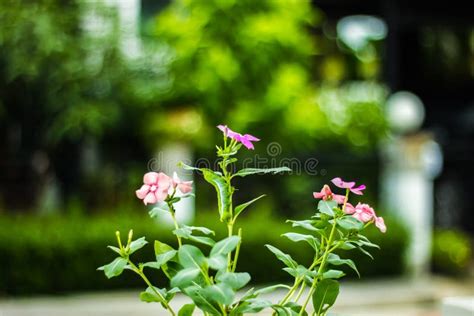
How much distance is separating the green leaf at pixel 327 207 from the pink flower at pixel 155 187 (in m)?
0.38

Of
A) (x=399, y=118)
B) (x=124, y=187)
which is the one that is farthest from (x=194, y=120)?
(x=399, y=118)

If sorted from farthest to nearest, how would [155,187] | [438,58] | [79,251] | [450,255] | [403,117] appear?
1. [438,58]
2. [403,117]
3. [450,255]
4. [79,251]
5. [155,187]

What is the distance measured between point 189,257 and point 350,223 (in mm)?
419

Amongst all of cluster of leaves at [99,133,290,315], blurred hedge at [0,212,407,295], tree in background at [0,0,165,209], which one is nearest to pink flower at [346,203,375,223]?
cluster of leaves at [99,133,290,315]

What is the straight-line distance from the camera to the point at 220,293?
1.62m

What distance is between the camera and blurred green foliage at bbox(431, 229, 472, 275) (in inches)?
363

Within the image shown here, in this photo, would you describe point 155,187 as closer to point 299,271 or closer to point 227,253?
point 227,253

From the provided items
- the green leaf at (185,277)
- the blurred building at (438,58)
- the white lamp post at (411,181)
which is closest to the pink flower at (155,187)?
the green leaf at (185,277)

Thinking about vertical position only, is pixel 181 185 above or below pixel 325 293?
above

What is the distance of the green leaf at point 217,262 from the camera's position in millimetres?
1641

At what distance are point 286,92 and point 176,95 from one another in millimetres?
1427

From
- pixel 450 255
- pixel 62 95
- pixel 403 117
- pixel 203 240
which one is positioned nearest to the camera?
pixel 203 240

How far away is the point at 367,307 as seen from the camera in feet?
25.3

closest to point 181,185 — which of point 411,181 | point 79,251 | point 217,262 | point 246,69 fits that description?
point 217,262
